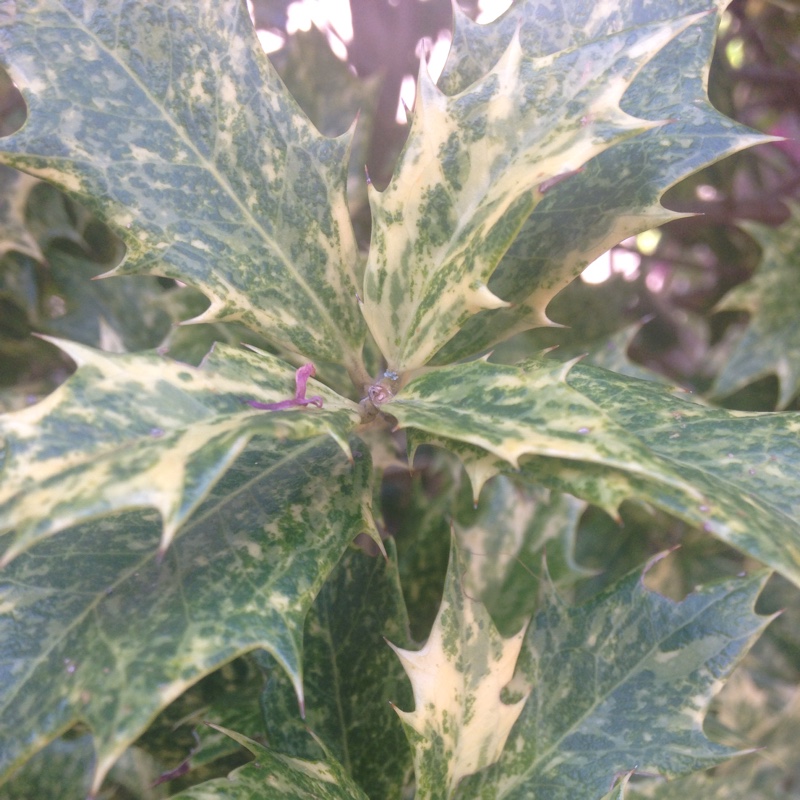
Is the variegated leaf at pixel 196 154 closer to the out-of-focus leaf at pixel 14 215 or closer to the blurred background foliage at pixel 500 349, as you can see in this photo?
the blurred background foliage at pixel 500 349

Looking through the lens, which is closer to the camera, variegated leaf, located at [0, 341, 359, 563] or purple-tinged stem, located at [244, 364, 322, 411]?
variegated leaf, located at [0, 341, 359, 563]

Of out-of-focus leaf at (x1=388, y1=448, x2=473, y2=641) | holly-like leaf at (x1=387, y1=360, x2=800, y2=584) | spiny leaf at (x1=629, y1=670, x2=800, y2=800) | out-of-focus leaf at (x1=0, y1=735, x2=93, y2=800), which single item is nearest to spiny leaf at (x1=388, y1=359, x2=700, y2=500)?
holly-like leaf at (x1=387, y1=360, x2=800, y2=584)

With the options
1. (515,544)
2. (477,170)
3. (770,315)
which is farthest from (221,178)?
(770,315)

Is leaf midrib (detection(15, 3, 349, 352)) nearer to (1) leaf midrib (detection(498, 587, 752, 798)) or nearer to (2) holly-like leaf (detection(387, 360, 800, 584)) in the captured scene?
(2) holly-like leaf (detection(387, 360, 800, 584))

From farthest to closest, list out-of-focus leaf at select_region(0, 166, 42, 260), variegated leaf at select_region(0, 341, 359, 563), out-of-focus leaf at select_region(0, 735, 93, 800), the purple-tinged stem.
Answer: out-of-focus leaf at select_region(0, 166, 42, 260) < out-of-focus leaf at select_region(0, 735, 93, 800) < the purple-tinged stem < variegated leaf at select_region(0, 341, 359, 563)

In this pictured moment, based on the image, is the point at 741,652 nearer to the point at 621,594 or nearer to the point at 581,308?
the point at 621,594

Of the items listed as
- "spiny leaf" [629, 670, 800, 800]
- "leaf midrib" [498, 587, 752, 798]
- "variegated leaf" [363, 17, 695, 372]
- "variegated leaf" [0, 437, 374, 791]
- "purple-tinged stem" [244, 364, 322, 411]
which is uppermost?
"variegated leaf" [363, 17, 695, 372]

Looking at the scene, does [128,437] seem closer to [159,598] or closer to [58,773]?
[159,598]
